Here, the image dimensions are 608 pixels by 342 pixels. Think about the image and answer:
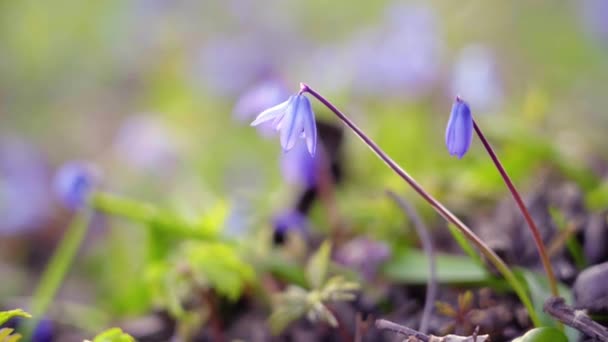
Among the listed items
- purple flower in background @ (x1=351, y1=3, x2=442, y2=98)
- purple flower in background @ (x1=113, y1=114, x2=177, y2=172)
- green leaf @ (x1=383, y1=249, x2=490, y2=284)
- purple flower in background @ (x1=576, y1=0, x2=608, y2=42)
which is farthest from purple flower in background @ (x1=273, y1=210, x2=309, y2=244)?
purple flower in background @ (x1=576, y1=0, x2=608, y2=42)

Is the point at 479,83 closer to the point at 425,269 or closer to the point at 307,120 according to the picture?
the point at 425,269

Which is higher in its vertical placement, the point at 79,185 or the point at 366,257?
the point at 79,185

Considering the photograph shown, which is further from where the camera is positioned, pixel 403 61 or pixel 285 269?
pixel 403 61

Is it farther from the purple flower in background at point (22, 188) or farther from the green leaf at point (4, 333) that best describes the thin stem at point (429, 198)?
the purple flower in background at point (22, 188)

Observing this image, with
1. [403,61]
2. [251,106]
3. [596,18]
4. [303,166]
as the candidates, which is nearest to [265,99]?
[251,106]

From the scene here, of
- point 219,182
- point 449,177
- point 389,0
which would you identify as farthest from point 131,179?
point 389,0

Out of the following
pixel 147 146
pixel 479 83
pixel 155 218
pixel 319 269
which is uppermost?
pixel 147 146

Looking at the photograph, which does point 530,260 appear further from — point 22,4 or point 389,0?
point 22,4

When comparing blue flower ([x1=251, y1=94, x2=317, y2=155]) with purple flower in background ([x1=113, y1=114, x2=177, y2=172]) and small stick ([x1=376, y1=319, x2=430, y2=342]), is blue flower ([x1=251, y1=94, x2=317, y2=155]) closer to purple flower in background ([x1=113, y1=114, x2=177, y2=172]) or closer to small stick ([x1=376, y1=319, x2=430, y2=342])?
small stick ([x1=376, y1=319, x2=430, y2=342])
